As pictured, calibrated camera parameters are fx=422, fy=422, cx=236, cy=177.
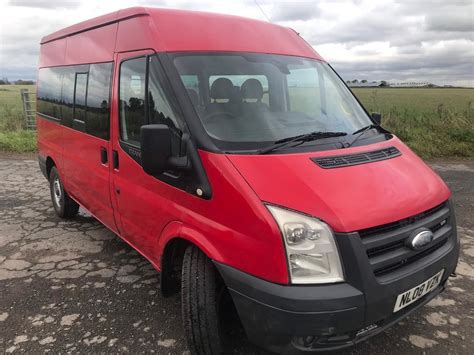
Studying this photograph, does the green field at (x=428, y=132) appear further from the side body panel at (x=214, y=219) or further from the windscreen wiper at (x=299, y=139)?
the side body panel at (x=214, y=219)

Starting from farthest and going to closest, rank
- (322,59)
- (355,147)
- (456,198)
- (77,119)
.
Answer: (456,198) → (77,119) → (322,59) → (355,147)

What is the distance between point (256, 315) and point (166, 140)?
1115 mm

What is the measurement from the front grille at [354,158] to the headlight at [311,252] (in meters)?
0.47

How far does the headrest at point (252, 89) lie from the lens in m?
2.93

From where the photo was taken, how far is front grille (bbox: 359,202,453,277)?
2.25 m

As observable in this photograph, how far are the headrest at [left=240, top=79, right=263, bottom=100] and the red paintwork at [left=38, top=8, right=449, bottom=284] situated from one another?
0.29 m

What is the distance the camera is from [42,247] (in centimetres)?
456

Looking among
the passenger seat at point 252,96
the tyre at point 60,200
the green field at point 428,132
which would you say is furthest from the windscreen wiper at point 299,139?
the green field at point 428,132

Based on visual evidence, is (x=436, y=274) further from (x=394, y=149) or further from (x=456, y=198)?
(x=456, y=198)

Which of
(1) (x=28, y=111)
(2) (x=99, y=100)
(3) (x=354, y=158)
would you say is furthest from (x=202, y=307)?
(1) (x=28, y=111)

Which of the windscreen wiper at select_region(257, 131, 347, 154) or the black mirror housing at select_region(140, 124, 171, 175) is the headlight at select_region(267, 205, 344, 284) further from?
the black mirror housing at select_region(140, 124, 171, 175)

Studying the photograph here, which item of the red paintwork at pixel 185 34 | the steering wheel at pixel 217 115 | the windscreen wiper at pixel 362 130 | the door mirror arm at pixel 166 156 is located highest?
the red paintwork at pixel 185 34

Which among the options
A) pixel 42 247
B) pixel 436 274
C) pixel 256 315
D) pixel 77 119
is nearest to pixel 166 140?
pixel 256 315

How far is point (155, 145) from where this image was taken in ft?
8.13
